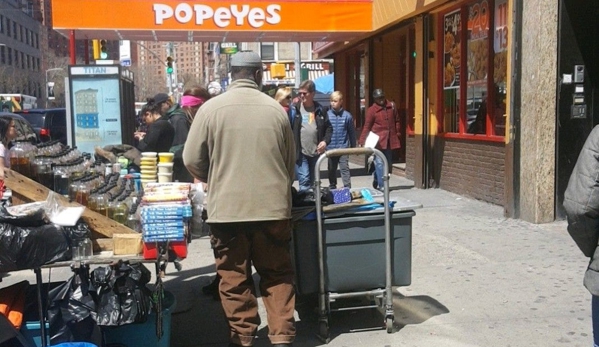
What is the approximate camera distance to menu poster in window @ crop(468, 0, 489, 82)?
410 inches

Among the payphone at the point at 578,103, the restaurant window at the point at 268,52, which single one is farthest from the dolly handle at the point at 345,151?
the restaurant window at the point at 268,52

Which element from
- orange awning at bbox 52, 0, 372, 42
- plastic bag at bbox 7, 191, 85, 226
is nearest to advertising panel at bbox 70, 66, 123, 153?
orange awning at bbox 52, 0, 372, 42

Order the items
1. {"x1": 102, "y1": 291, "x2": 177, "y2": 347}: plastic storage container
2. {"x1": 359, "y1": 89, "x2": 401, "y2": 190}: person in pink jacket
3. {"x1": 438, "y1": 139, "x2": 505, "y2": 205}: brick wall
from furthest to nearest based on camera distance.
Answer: {"x1": 359, "y1": 89, "x2": 401, "y2": 190}: person in pink jacket, {"x1": 438, "y1": 139, "x2": 505, "y2": 205}: brick wall, {"x1": 102, "y1": 291, "x2": 177, "y2": 347}: plastic storage container

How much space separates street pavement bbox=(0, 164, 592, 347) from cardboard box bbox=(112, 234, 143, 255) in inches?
44.3

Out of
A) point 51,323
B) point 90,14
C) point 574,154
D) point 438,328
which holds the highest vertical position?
point 90,14

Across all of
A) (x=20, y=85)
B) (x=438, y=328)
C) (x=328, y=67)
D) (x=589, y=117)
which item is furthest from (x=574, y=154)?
(x=20, y=85)

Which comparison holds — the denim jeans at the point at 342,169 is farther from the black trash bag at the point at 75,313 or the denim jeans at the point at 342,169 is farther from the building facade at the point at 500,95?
the black trash bag at the point at 75,313

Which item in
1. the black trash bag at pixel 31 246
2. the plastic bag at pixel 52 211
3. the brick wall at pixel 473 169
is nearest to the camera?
the black trash bag at pixel 31 246

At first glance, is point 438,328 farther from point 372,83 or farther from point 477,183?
point 372,83

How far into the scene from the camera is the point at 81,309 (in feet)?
13.6

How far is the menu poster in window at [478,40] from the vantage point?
1041cm

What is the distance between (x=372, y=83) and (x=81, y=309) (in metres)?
13.6

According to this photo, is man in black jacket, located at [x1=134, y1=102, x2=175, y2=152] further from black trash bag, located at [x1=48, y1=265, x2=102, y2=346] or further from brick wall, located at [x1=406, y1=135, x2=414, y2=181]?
brick wall, located at [x1=406, y1=135, x2=414, y2=181]

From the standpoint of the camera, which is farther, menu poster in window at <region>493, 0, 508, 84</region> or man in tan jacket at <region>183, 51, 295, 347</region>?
menu poster in window at <region>493, 0, 508, 84</region>
